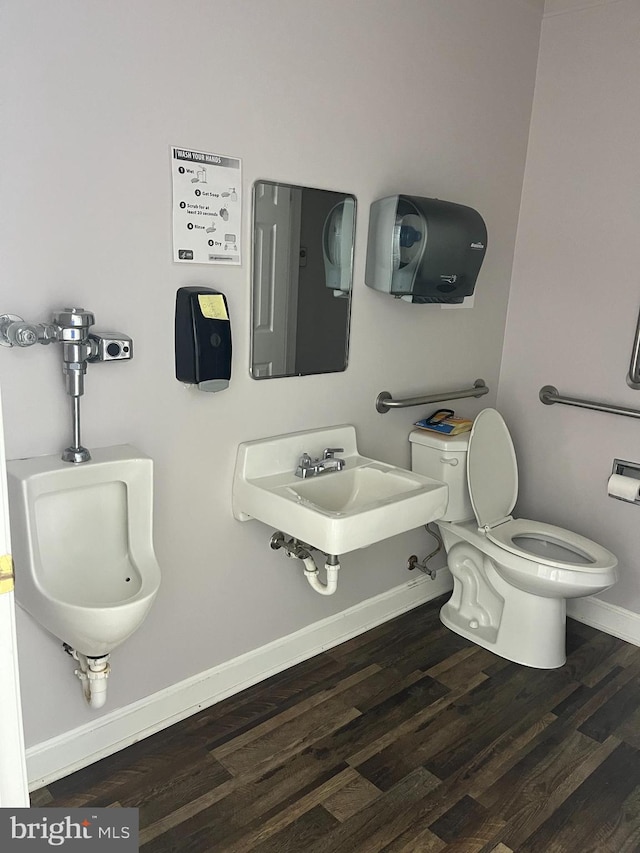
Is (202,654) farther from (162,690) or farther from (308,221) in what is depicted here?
(308,221)

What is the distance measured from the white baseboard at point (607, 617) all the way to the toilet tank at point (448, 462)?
0.67 meters

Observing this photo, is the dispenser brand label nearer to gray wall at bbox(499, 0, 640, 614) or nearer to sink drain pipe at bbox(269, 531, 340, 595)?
sink drain pipe at bbox(269, 531, 340, 595)

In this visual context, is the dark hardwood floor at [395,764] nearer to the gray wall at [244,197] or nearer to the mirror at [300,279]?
the gray wall at [244,197]

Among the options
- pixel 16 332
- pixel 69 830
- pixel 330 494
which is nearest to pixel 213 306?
pixel 16 332

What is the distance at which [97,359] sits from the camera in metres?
1.64

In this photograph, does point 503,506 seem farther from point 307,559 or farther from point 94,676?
point 94,676

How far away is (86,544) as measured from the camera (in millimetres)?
1721

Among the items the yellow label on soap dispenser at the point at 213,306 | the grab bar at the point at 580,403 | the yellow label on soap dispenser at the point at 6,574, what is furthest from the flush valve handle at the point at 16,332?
the grab bar at the point at 580,403

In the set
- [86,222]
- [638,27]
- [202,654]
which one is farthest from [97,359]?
[638,27]

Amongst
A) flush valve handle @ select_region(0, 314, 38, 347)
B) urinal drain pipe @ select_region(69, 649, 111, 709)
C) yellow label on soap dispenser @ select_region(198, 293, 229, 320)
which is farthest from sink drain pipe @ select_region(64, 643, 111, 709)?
yellow label on soap dispenser @ select_region(198, 293, 229, 320)

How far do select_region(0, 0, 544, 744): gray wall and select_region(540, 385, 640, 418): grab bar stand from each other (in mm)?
362

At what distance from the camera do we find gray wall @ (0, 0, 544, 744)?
62.2 inches

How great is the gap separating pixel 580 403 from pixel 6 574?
7.55ft

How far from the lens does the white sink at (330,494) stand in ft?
6.21
